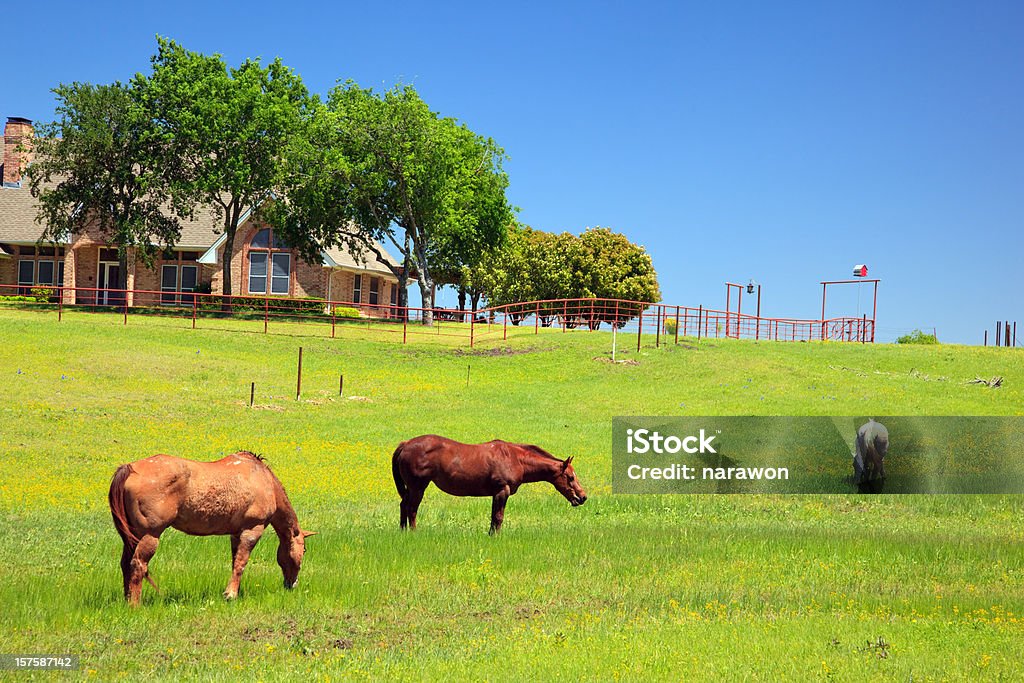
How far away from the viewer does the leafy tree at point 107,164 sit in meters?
57.4

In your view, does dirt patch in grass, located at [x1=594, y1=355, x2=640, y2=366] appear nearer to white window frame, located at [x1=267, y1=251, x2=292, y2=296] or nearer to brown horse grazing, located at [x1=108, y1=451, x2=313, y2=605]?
white window frame, located at [x1=267, y1=251, x2=292, y2=296]

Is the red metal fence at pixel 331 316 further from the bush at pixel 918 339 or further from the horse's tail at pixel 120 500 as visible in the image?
the horse's tail at pixel 120 500

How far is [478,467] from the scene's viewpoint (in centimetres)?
1420

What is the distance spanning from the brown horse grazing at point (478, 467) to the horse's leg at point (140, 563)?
4.62m

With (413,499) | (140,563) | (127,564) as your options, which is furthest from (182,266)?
(140,563)

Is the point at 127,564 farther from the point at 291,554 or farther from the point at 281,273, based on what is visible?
the point at 281,273

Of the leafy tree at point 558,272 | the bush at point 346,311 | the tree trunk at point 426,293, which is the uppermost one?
the leafy tree at point 558,272

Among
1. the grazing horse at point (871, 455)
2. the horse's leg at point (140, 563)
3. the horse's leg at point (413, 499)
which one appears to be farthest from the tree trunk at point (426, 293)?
the horse's leg at point (140, 563)

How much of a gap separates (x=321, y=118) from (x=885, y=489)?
45.5m

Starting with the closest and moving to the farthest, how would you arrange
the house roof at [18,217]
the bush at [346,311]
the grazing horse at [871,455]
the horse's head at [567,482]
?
1. the horse's head at [567,482]
2. the grazing horse at [871,455]
3. the bush at [346,311]
4. the house roof at [18,217]

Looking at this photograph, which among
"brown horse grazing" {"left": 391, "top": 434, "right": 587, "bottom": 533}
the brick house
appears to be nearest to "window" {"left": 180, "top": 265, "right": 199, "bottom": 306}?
the brick house

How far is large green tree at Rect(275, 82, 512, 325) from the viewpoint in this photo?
2295 inches

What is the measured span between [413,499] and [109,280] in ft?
189

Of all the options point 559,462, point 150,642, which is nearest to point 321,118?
point 559,462
